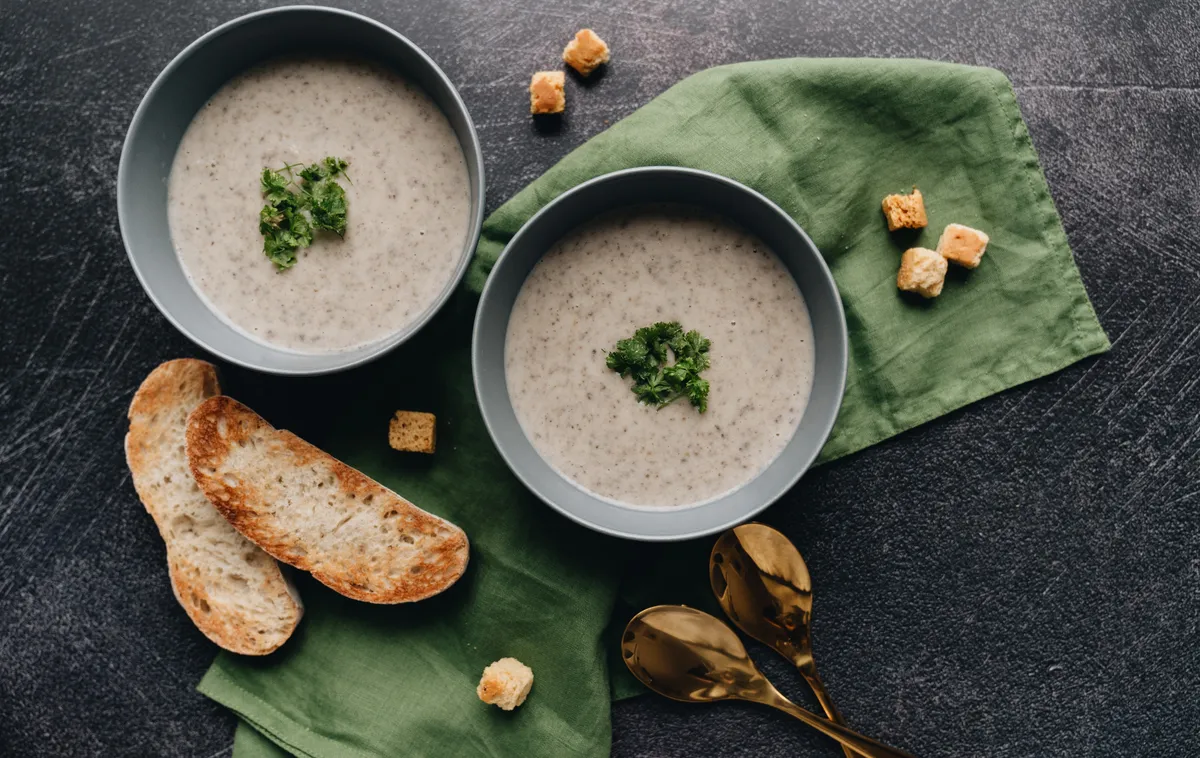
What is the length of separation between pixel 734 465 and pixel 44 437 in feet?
6.17

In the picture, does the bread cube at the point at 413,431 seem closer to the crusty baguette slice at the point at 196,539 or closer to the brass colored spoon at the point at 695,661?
the crusty baguette slice at the point at 196,539

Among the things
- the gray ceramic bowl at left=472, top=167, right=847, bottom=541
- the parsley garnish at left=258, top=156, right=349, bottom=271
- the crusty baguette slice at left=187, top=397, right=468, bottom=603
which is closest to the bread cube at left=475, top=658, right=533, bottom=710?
the crusty baguette slice at left=187, top=397, right=468, bottom=603

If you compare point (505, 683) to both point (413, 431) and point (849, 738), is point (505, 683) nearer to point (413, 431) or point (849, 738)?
point (413, 431)

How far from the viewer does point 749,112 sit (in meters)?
2.35

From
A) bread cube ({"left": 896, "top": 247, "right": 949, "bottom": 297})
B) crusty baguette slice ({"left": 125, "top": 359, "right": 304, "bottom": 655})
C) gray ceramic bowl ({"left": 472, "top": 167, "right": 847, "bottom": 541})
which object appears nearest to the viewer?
gray ceramic bowl ({"left": 472, "top": 167, "right": 847, "bottom": 541})

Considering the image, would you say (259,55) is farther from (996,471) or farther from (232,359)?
(996,471)

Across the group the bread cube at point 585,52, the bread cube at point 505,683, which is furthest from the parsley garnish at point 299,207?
the bread cube at point 505,683

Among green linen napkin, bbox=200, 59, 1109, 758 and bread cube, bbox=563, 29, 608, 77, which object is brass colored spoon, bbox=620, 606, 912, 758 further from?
bread cube, bbox=563, 29, 608, 77

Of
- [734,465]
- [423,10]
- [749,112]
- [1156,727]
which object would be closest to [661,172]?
[749,112]

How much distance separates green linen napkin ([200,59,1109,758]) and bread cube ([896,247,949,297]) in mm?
47

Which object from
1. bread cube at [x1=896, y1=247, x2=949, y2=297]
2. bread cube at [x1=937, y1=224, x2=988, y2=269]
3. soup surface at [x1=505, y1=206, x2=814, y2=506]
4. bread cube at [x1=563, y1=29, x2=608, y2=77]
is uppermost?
bread cube at [x1=563, y1=29, x2=608, y2=77]

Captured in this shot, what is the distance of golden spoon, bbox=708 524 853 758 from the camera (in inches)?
93.1

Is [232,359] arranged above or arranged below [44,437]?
above

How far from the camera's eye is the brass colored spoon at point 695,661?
236cm
